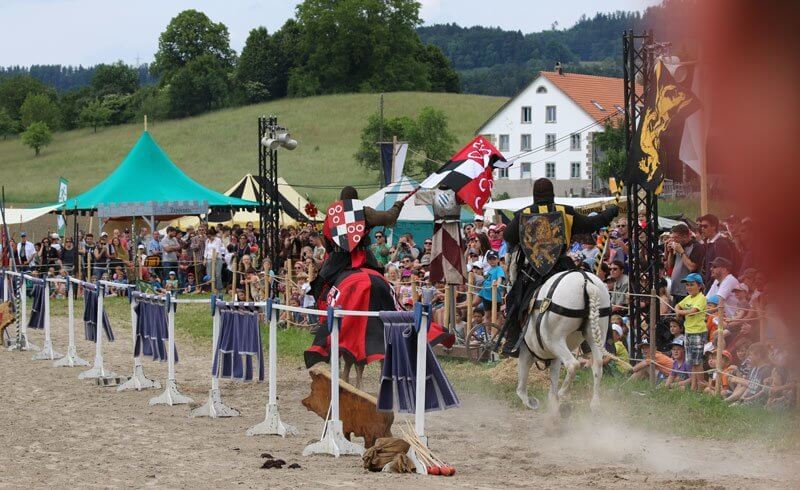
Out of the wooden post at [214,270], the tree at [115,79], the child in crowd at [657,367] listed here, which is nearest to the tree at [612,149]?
the wooden post at [214,270]

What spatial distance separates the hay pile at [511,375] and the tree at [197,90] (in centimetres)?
11435

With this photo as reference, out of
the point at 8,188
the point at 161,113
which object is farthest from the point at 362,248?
the point at 161,113

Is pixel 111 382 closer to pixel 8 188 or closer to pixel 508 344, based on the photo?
pixel 508 344

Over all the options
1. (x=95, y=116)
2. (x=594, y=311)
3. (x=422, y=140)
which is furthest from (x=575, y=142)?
(x=594, y=311)

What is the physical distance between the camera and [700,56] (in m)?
2.67

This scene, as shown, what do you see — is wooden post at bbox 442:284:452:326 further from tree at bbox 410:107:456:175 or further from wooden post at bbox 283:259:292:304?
tree at bbox 410:107:456:175

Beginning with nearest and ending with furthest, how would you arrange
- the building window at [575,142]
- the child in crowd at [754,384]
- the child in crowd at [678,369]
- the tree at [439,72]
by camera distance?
1. the child in crowd at [754,384]
2. the child in crowd at [678,369]
3. the building window at [575,142]
4. the tree at [439,72]

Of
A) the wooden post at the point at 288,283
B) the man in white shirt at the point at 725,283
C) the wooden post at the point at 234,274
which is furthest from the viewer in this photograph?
the wooden post at the point at 234,274

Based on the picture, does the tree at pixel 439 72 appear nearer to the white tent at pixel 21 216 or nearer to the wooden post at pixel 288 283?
the white tent at pixel 21 216

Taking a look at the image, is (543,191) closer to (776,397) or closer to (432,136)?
(776,397)

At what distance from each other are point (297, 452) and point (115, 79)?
14567 cm

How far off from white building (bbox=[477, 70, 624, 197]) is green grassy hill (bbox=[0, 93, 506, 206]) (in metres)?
6.32

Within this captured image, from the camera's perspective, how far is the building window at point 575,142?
281ft

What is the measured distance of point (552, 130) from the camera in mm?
88688
